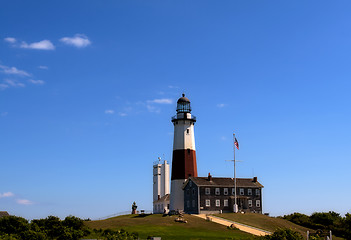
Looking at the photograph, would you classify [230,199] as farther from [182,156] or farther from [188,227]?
[188,227]

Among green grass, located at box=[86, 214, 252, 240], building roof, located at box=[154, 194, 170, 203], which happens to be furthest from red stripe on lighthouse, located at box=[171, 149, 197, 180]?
green grass, located at box=[86, 214, 252, 240]

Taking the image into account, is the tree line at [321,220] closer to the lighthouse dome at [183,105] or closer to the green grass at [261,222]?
the green grass at [261,222]

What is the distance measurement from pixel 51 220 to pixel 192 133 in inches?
1424

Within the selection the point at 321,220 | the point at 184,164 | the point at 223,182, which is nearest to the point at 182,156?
the point at 184,164

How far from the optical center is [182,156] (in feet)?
267

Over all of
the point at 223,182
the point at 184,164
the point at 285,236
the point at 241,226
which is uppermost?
the point at 184,164

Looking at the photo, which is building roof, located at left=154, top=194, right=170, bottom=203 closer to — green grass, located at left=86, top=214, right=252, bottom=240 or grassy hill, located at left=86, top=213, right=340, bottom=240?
grassy hill, located at left=86, top=213, right=340, bottom=240

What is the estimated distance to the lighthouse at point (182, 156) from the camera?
3219 inches

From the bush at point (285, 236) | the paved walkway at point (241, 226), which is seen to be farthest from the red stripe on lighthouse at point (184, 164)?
the bush at point (285, 236)

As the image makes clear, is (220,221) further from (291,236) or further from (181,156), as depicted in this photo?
(291,236)

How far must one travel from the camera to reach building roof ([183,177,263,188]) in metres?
79.8

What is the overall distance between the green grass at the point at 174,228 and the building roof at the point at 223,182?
505 inches

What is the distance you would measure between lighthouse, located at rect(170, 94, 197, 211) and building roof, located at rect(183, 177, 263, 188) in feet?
5.88

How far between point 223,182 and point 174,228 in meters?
24.6
